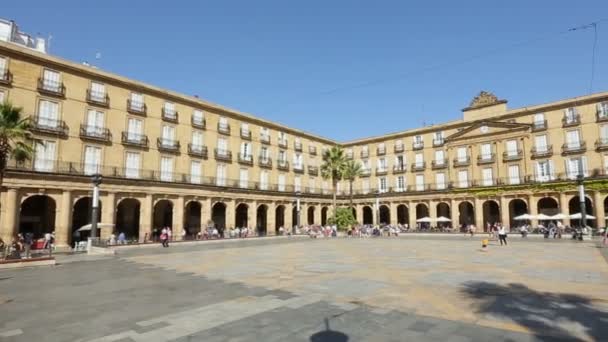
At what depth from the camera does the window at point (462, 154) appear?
47531 mm

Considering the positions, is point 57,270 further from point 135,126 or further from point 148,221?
point 135,126

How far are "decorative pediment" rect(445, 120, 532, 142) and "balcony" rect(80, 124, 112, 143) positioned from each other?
134ft

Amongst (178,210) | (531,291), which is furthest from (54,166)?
(531,291)

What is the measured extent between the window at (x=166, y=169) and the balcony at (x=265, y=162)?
12172 millimetres

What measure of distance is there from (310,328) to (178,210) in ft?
102

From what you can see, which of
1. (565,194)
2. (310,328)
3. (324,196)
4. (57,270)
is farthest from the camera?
(324,196)

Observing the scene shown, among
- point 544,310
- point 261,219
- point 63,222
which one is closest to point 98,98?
point 63,222

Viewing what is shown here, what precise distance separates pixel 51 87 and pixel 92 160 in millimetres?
6334

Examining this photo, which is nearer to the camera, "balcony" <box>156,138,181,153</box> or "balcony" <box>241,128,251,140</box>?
"balcony" <box>156,138,181,153</box>

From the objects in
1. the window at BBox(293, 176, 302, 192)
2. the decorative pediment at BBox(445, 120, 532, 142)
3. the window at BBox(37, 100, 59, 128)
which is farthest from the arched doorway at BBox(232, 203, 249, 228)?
the decorative pediment at BBox(445, 120, 532, 142)

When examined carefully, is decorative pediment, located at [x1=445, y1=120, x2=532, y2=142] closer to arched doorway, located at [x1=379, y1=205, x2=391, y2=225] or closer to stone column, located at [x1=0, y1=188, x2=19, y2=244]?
arched doorway, located at [x1=379, y1=205, x2=391, y2=225]

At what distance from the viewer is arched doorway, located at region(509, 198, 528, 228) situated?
146 ft

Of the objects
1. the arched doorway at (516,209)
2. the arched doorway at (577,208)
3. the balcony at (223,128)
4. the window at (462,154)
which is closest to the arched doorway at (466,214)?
the arched doorway at (516,209)

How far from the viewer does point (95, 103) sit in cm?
3058
